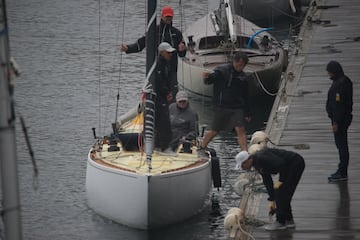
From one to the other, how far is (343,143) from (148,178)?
300 cm

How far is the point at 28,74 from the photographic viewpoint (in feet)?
105

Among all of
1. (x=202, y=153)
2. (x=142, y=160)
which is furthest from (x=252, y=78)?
(x=142, y=160)

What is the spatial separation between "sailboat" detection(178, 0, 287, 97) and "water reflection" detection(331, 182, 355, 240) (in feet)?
37.4

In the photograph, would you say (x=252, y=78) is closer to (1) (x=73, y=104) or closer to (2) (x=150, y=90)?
(1) (x=73, y=104)

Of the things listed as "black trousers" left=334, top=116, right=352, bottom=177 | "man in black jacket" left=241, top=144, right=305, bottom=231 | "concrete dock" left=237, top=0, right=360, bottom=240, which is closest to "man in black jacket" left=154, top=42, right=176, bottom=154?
"concrete dock" left=237, top=0, right=360, bottom=240

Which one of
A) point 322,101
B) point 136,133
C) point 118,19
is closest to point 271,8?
point 118,19

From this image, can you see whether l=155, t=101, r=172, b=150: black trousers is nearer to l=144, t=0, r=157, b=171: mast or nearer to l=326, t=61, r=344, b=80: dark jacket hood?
l=144, t=0, r=157, b=171: mast

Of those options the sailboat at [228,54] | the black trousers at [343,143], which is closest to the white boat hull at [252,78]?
the sailboat at [228,54]

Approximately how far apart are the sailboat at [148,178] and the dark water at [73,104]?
32cm

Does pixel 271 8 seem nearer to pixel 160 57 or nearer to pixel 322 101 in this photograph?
pixel 322 101

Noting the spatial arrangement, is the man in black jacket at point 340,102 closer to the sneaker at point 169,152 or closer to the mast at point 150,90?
the mast at point 150,90

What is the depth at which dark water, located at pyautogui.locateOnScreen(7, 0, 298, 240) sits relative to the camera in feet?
62.0

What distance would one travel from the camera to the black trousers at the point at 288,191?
1467 centimetres

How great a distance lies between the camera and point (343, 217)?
15.8 metres
